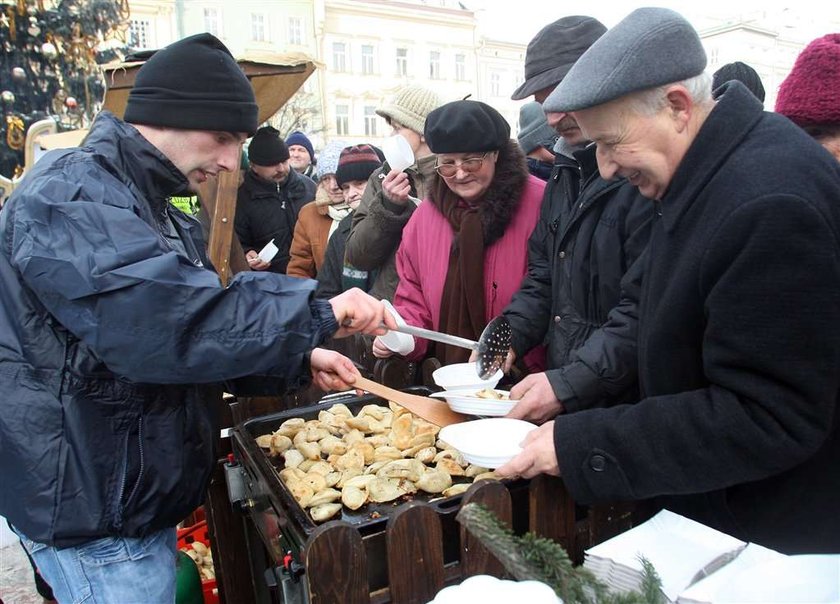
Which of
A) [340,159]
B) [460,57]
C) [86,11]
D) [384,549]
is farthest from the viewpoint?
[460,57]

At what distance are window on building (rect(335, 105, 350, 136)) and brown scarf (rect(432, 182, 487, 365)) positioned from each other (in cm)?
2881

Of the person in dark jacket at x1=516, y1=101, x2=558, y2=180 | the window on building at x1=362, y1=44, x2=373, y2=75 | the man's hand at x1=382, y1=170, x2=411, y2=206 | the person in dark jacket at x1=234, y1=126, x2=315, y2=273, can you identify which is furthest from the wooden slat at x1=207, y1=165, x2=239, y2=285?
the window on building at x1=362, y1=44, x2=373, y2=75

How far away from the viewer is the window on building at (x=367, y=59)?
3106 centimetres

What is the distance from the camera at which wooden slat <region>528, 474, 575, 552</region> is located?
1359 mm

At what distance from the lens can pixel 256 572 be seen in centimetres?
223

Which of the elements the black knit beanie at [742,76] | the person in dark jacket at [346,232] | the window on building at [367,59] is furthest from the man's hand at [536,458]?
the window on building at [367,59]

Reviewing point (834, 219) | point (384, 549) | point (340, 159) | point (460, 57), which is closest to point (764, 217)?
point (834, 219)

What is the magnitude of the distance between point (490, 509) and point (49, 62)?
5691mm

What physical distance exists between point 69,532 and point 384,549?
72cm

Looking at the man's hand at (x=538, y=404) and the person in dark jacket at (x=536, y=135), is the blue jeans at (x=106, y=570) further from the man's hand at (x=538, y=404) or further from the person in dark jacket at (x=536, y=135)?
the person in dark jacket at (x=536, y=135)

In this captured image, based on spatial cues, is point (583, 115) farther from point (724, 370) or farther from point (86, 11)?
point (86, 11)

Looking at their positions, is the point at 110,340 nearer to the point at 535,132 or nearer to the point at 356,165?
the point at 356,165

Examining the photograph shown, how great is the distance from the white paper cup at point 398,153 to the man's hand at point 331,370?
4.76 ft

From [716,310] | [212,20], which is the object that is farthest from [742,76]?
[212,20]
